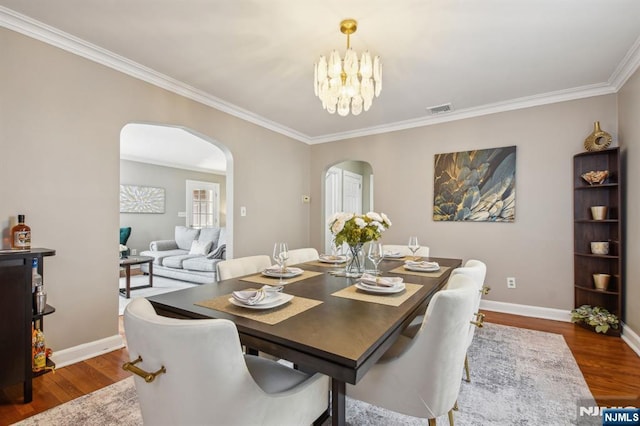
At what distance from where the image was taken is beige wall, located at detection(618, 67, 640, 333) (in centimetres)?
252

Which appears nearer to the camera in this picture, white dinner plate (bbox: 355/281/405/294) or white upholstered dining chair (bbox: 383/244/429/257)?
white dinner plate (bbox: 355/281/405/294)

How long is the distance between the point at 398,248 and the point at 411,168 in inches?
57.5

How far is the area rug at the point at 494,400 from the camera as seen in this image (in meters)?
1.64

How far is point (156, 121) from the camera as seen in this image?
2.82 meters

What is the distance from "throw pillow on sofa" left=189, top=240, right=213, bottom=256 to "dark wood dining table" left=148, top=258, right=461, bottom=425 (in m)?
4.06

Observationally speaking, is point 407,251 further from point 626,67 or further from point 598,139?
point 626,67

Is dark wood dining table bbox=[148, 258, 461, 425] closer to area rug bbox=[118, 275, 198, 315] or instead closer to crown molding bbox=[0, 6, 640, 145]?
crown molding bbox=[0, 6, 640, 145]

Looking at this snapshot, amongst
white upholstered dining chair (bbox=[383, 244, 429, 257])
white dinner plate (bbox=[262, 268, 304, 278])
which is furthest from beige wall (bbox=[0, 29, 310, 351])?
white upholstered dining chair (bbox=[383, 244, 429, 257])

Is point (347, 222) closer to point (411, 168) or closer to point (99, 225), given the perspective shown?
point (99, 225)

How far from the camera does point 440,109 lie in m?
3.60

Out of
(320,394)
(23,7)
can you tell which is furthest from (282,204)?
(320,394)

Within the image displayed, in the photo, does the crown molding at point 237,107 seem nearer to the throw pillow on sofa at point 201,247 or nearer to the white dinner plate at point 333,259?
the white dinner plate at point 333,259

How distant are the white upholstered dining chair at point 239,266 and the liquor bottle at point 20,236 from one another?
124cm

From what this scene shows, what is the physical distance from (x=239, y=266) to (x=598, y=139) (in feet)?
11.6
